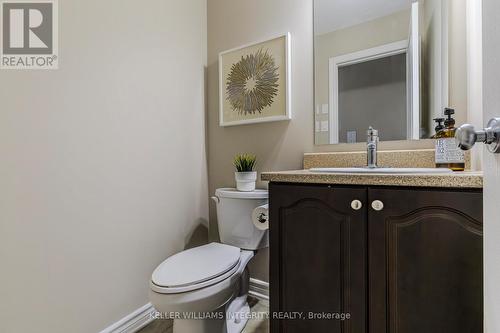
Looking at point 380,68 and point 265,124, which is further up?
point 380,68

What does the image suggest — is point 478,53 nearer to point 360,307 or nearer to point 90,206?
point 360,307

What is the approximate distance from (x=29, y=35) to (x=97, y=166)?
0.61 m

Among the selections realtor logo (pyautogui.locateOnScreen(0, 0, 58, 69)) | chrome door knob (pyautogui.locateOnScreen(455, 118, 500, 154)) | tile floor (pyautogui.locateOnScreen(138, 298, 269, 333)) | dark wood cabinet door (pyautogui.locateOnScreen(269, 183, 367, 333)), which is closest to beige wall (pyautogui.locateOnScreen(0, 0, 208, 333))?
realtor logo (pyautogui.locateOnScreen(0, 0, 58, 69))

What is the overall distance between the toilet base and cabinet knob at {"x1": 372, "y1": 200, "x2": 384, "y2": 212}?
2.84ft

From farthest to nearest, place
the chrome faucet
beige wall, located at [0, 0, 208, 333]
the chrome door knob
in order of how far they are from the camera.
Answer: the chrome faucet, beige wall, located at [0, 0, 208, 333], the chrome door knob

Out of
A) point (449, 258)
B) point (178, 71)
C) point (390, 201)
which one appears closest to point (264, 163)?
point (178, 71)

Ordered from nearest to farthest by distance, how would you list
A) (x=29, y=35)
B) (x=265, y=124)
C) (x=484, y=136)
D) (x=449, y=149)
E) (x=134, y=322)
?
1. (x=484, y=136)
2. (x=449, y=149)
3. (x=29, y=35)
4. (x=134, y=322)
5. (x=265, y=124)

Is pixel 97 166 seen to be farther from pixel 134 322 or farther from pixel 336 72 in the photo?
pixel 336 72

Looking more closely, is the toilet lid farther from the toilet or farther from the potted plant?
the potted plant

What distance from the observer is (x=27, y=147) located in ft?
3.44

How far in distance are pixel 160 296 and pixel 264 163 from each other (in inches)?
37.3

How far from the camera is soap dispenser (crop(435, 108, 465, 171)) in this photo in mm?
955

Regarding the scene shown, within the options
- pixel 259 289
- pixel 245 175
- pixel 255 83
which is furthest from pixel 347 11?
pixel 259 289

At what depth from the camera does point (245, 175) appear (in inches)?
62.2
